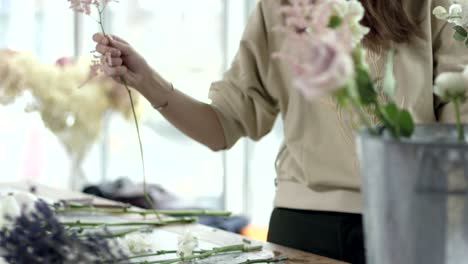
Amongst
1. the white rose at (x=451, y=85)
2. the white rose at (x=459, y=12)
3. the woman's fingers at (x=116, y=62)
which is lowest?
the white rose at (x=451, y=85)

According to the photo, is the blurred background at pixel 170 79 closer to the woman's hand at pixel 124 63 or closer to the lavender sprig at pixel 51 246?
the woman's hand at pixel 124 63

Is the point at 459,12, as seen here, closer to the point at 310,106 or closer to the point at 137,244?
the point at 137,244

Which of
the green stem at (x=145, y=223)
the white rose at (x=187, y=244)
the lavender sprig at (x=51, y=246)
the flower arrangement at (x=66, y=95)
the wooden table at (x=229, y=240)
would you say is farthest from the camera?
the flower arrangement at (x=66, y=95)

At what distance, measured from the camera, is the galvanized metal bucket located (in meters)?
0.73

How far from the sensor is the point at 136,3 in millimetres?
4688

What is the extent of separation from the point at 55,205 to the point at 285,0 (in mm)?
681

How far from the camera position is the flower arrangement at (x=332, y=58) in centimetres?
65

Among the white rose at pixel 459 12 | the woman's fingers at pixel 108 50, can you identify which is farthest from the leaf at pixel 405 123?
the woman's fingers at pixel 108 50

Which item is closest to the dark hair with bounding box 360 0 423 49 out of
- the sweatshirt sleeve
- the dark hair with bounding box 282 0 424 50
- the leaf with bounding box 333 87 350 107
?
the dark hair with bounding box 282 0 424 50

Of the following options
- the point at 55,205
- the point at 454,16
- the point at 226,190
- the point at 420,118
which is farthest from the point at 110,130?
the point at 454,16

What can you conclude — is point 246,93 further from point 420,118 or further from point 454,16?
point 454,16

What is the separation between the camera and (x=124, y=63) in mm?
1697

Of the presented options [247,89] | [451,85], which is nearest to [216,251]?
[247,89]

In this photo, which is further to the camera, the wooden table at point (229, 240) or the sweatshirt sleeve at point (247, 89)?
the sweatshirt sleeve at point (247, 89)
